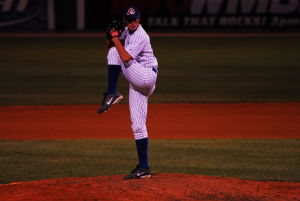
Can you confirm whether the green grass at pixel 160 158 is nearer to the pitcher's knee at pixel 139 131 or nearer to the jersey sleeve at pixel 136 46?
the pitcher's knee at pixel 139 131

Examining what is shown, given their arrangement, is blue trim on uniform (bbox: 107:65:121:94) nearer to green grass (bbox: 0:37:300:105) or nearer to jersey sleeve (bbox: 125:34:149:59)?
jersey sleeve (bbox: 125:34:149:59)

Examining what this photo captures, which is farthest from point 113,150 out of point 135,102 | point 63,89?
point 63,89

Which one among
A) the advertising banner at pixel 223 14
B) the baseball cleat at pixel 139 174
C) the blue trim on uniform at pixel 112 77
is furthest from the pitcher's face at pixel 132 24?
the advertising banner at pixel 223 14

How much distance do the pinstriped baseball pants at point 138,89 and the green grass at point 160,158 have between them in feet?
4.87

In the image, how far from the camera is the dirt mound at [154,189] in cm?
620

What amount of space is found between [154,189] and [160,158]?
8.28 ft

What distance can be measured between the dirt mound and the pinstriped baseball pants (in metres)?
0.56

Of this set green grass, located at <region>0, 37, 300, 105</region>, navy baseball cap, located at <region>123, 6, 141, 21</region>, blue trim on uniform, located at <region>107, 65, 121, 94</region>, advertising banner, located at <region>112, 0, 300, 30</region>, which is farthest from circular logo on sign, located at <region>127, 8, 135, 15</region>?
advertising banner, located at <region>112, 0, 300, 30</region>

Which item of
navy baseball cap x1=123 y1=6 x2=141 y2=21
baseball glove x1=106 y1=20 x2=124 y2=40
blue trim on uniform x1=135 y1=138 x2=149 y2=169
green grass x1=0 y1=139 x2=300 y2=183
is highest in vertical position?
navy baseball cap x1=123 y1=6 x2=141 y2=21

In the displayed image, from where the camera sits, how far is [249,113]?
12.9 meters

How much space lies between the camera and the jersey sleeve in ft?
21.3

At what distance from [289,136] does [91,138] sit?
318cm

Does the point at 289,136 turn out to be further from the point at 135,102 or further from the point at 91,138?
the point at 135,102

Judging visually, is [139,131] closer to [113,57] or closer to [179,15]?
[113,57]
